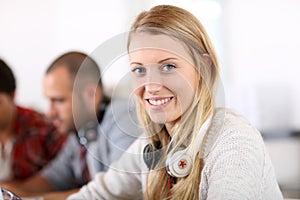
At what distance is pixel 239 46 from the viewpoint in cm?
132

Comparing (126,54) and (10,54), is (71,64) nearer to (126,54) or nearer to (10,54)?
(126,54)

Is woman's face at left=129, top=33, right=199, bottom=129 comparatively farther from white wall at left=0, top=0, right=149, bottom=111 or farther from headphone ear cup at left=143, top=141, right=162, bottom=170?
white wall at left=0, top=0, right=149, bottom=111

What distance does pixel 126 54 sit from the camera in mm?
691

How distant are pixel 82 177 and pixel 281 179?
0.44 metres

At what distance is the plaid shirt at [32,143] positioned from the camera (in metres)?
1.32

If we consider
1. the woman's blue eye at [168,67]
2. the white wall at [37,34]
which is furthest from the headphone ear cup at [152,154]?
the white wall at [37,34]

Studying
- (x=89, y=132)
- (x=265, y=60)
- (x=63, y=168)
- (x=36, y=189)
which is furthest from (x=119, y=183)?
(x=265, y=60)

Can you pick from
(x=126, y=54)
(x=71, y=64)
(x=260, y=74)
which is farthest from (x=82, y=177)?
(x=260, y=74)

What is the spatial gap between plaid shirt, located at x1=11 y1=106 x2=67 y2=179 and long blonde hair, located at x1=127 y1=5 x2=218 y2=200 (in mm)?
664

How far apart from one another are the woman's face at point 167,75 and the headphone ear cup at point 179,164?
0.15 feet

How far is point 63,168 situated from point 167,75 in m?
0.67

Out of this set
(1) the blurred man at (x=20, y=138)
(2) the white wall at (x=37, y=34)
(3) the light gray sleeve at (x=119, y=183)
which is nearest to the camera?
(3) the light gray sleeve at (x=119, y=183)

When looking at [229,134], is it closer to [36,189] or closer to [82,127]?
[82,127]

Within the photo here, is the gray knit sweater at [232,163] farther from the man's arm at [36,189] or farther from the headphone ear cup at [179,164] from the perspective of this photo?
the man's arm at [36,189]
